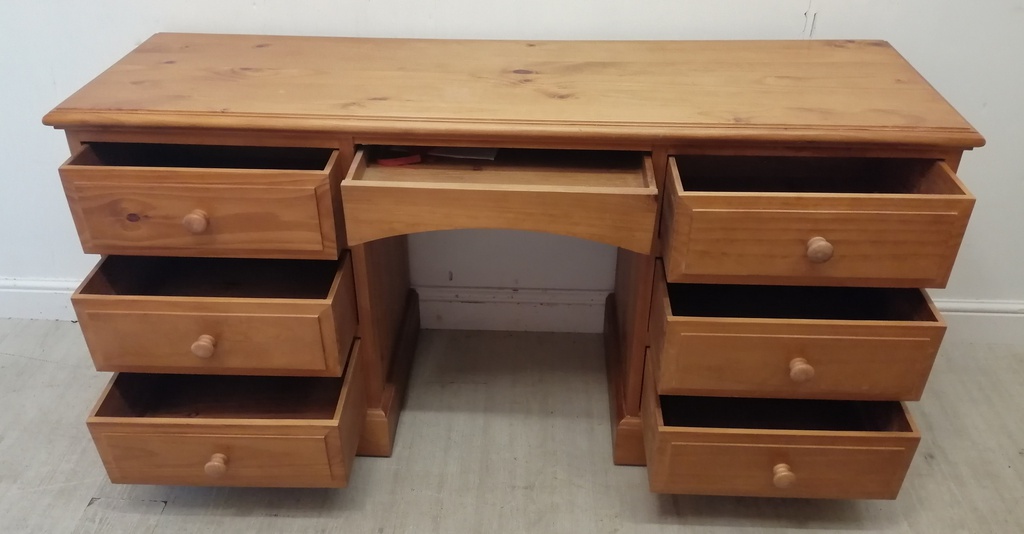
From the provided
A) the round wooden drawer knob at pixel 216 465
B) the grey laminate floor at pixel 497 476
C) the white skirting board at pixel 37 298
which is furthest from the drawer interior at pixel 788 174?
the white skirting board at pixel 37 298

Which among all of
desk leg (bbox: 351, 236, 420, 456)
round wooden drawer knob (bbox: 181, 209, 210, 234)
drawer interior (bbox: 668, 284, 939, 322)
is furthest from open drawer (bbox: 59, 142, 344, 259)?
drawer interior (bbox: 668, 284, 939, 322)

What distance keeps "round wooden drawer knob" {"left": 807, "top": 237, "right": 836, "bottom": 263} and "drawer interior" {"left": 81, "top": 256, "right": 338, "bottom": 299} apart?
0.74 meters

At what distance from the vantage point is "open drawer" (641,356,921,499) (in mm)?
1082

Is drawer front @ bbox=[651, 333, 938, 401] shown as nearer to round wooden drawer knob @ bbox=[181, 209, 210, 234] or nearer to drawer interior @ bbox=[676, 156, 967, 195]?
drawer interior @ bbox=[676, 156, 967, 195]

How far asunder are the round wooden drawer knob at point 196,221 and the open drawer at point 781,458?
0.71m

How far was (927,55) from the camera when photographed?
1365 millimetres

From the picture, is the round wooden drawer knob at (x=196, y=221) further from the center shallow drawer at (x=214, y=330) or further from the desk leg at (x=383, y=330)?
the desk leg at (x=383, y=330)

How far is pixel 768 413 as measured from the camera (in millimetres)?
1291

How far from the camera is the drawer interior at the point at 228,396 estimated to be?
126cm

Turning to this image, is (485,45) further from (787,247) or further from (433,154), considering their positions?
(787,247)

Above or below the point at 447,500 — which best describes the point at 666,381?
above

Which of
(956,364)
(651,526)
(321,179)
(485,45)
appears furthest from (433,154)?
(956,364)

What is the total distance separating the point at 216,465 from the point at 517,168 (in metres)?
0.65

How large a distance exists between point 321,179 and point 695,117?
523 mm
